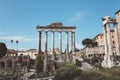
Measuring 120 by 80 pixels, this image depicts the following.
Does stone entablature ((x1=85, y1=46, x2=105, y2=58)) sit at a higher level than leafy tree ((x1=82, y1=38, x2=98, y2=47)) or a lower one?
lower

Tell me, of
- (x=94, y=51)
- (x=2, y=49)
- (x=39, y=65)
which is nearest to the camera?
(x=39, y=65)

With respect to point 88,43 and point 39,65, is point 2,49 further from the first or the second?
point 88,43

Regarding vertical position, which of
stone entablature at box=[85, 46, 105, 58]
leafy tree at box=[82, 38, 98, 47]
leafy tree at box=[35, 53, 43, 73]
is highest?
leafy tree at box=[82, 38, 98, 47]

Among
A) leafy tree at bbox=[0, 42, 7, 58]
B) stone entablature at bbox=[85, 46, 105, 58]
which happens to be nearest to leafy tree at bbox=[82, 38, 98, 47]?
stone entablature at bbox=[85, 46, 105, 58]

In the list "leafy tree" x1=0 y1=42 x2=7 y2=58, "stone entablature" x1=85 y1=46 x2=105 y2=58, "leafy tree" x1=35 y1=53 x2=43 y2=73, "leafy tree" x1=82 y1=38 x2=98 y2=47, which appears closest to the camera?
"leafy tree" x1=35 y1=53 x2=43 y2=73

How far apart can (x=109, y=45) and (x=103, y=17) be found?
8.04 meters

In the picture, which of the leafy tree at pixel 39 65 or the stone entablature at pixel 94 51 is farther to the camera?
the stone entablature at pixel 94 51

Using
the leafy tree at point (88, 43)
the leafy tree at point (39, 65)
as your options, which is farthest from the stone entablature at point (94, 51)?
the leafy tree at point (39, 65)

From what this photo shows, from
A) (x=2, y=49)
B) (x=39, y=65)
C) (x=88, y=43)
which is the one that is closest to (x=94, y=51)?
(x=88, y=43)

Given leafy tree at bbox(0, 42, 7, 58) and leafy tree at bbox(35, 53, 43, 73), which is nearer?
leafy tree at bbox(35, 53, 43, 73)

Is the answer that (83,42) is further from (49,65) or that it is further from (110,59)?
(110,59)

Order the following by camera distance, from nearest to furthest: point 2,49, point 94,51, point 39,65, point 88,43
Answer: point 39,65 → point 94,51 → point 2,49 → point 88,43

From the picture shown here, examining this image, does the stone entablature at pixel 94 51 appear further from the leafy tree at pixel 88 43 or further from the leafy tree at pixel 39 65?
the leafy tree at pixel 39 65

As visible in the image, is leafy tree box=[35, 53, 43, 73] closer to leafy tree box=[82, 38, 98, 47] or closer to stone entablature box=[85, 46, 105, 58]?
stone entablature box=[85, 46, 105, 58]
